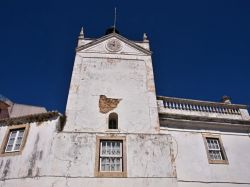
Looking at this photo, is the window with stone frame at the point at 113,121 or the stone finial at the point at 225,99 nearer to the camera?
the window with stone frame at the point at 113,121

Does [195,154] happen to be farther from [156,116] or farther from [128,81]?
[128,81]

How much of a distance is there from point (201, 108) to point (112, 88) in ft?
21.1

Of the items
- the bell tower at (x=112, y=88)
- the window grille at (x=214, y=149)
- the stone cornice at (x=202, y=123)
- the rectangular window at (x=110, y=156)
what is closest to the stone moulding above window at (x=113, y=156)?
the rectangular window at (x=110, y=156)

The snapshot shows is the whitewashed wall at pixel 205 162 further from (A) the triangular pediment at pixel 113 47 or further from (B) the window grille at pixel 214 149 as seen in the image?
(A) the triangular pediment at pixel 113 47

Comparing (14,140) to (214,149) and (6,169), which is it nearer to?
(6,169)

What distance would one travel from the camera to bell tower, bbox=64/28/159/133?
47.7 ft

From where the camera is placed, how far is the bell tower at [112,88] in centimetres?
1454

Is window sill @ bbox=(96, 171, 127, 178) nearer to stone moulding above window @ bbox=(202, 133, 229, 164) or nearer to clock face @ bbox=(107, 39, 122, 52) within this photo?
stone moulding above window @ bbox=(202, 133, 229, 164)

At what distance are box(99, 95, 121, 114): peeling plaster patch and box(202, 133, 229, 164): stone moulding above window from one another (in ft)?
19.7

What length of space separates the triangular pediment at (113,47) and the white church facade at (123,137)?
A: 16cm

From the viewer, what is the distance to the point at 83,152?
42.5 ft

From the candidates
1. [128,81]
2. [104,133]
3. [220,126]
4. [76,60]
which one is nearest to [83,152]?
[104,133]

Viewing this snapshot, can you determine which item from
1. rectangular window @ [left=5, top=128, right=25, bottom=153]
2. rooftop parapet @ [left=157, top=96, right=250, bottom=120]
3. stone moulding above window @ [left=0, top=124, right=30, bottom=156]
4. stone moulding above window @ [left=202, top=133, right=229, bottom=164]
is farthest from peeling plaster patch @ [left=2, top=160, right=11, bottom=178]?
stone moulding above window @ [left=202, top=133, right=229, bottom=164]

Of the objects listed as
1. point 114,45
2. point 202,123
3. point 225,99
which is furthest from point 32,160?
point 225,99
